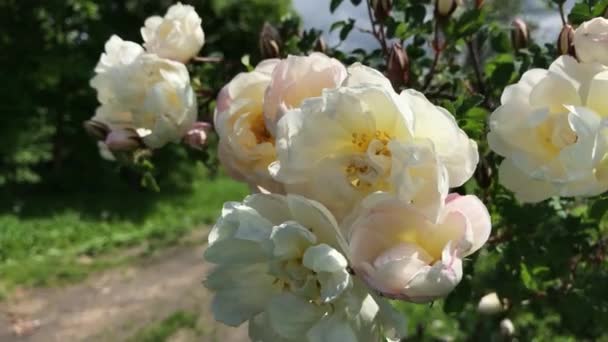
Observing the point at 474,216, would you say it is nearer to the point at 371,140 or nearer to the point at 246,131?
the point at 371,140

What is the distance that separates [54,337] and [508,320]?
2961 mm

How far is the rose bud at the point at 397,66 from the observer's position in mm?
1030

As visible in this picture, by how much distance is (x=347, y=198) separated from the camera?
2.30 feet

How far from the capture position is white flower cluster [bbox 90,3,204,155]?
3.37ft

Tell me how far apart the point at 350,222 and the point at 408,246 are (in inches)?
2.5

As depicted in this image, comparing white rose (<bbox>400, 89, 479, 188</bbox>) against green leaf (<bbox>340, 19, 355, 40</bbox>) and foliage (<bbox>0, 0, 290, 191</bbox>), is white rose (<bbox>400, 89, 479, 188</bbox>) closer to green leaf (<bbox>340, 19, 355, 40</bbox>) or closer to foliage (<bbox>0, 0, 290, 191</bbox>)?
green leaf (<bbox>340, 19, 355, 40</bbox>)

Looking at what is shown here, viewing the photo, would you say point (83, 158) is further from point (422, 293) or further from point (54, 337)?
point (422, 293)

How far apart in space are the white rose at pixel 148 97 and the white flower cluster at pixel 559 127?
455 millimetres

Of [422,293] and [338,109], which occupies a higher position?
[338,109]

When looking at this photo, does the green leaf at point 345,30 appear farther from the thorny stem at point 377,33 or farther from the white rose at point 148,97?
the white rose at point 148,97

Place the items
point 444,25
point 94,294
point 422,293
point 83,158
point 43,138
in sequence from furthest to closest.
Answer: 1. point 83,158
2. point 43,138
3. point 94,294
4. point 444,25
5. point 422,293

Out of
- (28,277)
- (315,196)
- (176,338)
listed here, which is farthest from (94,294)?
(315,196)

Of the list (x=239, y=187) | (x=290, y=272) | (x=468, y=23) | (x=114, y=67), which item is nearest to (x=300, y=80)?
(x=290, y=272)

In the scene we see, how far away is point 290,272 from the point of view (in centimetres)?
71
